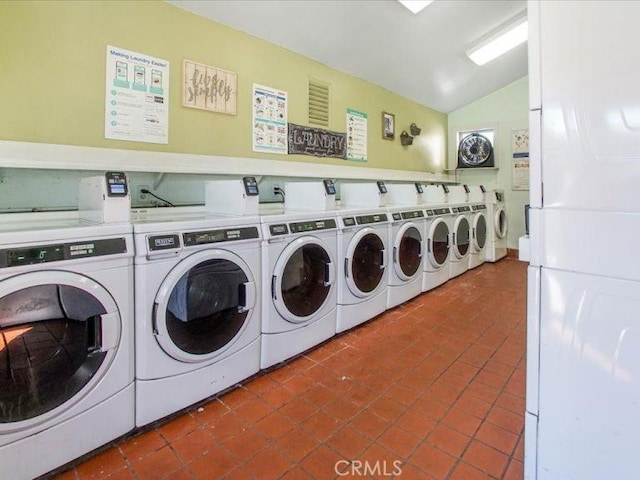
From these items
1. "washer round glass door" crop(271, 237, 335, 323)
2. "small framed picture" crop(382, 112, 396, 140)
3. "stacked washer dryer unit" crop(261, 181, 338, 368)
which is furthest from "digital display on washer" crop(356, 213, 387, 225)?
"small framed picture" crop(382, 112, 396, 140)

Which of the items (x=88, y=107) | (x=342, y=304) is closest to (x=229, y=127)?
(x=88, y=107)

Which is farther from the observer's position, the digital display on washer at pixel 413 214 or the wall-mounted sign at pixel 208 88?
the digital display on washer at pixel 413 214

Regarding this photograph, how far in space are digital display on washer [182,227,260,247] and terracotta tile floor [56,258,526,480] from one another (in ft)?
2.90

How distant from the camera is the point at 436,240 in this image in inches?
146

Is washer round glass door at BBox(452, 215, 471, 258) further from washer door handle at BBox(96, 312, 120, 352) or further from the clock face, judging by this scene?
washer door handle at BBox(96, 312, 120, 352)

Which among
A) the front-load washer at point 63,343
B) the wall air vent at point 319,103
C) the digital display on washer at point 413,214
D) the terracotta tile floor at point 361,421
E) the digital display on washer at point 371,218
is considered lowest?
the terracotta tile floor at point 361,421

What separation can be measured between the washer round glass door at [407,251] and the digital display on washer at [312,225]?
0.87 meters

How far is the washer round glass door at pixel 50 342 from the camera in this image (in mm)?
1240

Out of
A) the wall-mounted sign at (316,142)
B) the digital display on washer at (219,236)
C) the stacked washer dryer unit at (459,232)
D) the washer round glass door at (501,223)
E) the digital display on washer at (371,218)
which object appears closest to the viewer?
the digital display on washer at (219,236)

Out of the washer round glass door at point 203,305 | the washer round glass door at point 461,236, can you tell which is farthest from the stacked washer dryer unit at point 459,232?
the washer round glass door at point 203,305

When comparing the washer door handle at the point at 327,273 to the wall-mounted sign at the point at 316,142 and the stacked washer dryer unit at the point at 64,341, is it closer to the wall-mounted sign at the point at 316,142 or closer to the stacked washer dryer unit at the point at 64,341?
the stacked washer dryer unit at the point at 64,341

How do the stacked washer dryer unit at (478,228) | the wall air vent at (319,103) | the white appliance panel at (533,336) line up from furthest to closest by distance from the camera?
the stacked washer dryer unit at (478,228)
the wall air vent at (319,103)
the white appliance panel at (533,336)

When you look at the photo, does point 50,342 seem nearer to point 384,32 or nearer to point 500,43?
point 384,32

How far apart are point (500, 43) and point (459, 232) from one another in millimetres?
2213
